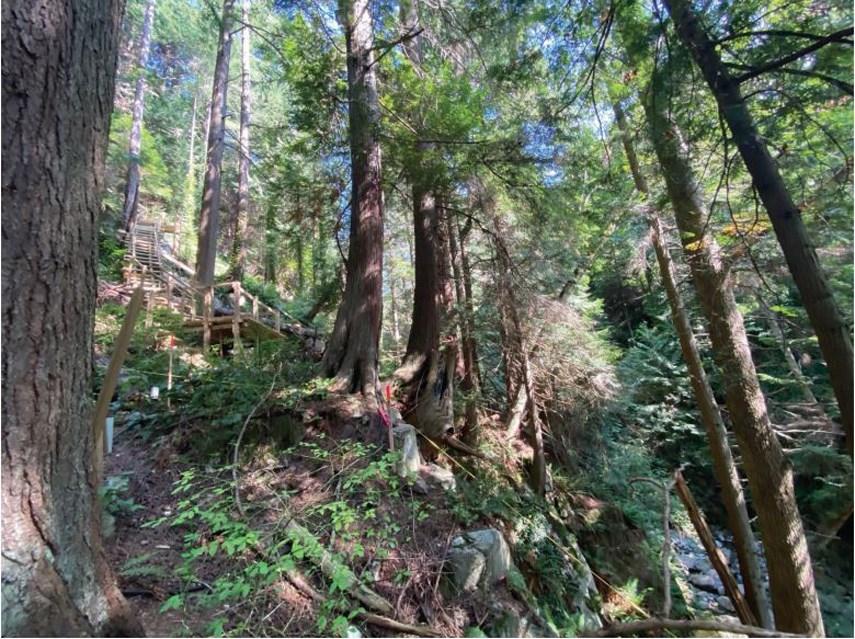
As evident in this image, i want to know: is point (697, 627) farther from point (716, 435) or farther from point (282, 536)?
point (716, 435)

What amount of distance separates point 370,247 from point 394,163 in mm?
1820

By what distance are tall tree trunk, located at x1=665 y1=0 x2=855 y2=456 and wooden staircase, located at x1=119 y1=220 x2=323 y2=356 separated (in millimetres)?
6826

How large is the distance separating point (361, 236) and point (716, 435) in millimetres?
5802

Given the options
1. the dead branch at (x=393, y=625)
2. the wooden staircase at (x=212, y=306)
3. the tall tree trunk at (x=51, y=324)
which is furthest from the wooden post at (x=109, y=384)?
the wooden staircase at (x=212, y=306)

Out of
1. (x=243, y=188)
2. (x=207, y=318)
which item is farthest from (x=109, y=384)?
(x=243, y=188)

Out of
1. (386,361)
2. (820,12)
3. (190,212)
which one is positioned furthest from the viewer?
(190,212)

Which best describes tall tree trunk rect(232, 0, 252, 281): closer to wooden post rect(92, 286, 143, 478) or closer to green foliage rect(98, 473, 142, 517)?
green foliage rect(98, 473, 142, 517)

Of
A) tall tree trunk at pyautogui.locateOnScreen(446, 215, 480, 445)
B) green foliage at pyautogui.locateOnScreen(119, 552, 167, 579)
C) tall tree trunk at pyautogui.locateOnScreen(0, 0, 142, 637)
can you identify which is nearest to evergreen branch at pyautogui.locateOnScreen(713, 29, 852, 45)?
tall tree trunk at pyautogui.locateOnScreen(0, 0, 142, 637)

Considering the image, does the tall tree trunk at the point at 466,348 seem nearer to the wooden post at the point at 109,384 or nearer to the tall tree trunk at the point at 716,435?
the tall tree trunk at the point at 716,435

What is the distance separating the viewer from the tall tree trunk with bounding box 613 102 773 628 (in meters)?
5.16

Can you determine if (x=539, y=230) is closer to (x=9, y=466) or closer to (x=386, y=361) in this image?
(x=386, y=361)

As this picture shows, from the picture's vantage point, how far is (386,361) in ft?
27.5

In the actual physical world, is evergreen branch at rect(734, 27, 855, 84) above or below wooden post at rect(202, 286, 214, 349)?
below

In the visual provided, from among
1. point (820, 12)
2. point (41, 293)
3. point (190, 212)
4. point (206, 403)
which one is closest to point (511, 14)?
point (820, 12)
